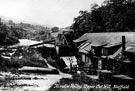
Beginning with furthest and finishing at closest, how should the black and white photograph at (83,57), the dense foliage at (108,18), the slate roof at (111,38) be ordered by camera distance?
the dense foliage at (108,18) → the slate roof at (111,38) → the black and white photograph at (83,57)

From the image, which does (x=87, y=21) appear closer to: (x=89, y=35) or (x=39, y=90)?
(x=89, y=35)

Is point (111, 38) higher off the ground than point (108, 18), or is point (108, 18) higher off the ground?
point (108, 18)

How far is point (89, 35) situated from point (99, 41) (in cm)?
915

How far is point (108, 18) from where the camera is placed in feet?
209

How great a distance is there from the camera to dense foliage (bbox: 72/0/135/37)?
6028 centimetres

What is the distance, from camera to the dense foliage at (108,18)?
6028 cm

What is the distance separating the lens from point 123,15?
60562 millimetres

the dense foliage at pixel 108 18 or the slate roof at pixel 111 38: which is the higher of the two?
the dense foliage at pixel 108 18

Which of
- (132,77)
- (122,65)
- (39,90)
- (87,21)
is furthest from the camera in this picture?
(87,21)

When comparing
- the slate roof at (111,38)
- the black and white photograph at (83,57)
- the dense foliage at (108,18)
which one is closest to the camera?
the black and white photograph at (83,57)

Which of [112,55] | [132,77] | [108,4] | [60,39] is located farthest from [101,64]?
[108,4]

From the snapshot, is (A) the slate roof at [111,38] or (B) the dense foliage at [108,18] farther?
(B) the dense foliage at [108,18]

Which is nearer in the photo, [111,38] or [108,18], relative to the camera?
[111,38]

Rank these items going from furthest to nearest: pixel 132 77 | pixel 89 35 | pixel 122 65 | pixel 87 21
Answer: pixel 87 21 → pixel 89 35 → pixel 122 65 → pixel 132 77
